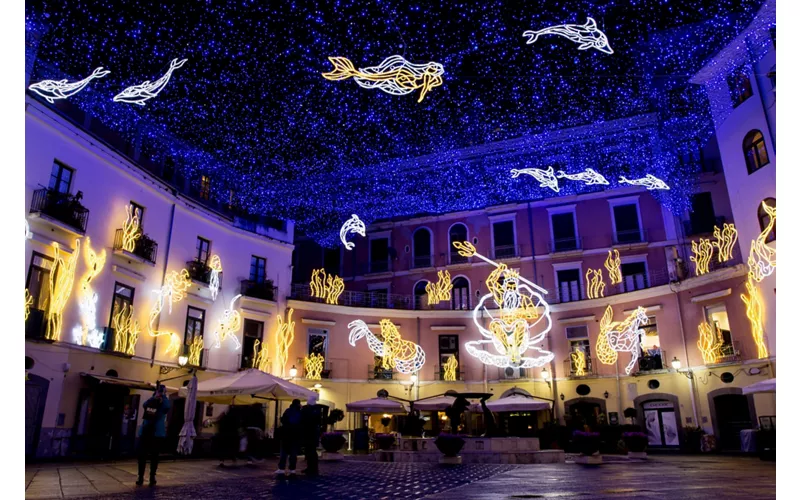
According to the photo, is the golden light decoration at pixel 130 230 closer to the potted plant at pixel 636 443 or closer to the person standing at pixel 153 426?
the person standing at pixel 153 426

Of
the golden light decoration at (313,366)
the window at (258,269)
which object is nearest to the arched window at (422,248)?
the golden light decoration at (313,366)

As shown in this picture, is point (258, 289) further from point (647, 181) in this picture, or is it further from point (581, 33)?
point (581, 33)

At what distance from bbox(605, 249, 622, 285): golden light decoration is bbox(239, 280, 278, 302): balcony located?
1421 centimetres

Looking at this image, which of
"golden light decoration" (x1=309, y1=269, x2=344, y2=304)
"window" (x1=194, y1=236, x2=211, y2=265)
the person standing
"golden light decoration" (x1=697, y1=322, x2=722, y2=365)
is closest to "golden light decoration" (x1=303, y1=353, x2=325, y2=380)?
"golden light decoration" (x1=309, y1=269, x2=344, y2=304)

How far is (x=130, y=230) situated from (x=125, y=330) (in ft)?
9.44

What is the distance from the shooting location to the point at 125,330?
49.4ft

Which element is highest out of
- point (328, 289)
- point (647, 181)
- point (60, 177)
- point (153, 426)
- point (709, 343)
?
point (647, 181)

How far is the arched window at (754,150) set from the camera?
14.7 meters

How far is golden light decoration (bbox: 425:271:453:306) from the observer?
981 inches

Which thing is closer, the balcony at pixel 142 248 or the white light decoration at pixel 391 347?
the balcony at pixel 142 248

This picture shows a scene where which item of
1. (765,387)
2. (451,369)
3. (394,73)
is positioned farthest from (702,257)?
(394,73)

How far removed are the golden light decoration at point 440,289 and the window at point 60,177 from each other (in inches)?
598

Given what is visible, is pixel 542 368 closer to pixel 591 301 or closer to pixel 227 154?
pixel 591 301

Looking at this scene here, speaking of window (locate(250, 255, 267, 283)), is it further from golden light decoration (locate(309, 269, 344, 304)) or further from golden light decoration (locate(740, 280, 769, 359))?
golden light decoration (locate(740, 280, 769, 359))
